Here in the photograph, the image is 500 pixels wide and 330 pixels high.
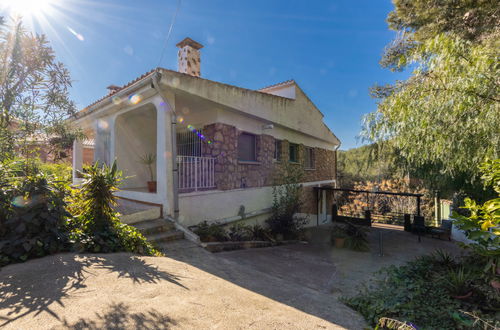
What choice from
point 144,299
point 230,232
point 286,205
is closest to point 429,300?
point 144,299

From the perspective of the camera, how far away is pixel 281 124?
9359mm

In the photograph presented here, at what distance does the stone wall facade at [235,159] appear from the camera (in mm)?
6910

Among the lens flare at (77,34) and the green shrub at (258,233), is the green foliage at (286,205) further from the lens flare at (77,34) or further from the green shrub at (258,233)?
the lens flare at (77,34)

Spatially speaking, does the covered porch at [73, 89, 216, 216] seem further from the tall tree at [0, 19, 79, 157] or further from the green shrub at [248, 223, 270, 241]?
the green shrub at [248, 223, 270, 241]

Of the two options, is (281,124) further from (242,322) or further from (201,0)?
(242,322)

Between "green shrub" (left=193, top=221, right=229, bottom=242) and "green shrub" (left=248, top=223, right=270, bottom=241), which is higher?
"green shrub" (left=193, top=221, right=229, bottom=242)

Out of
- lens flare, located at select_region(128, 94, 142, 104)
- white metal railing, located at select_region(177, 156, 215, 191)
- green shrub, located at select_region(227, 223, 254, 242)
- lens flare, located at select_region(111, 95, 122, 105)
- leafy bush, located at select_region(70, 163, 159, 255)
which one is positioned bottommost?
green shrub, located at select_region(227, 223, 254, 242)

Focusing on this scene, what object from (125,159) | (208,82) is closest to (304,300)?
(208,82)

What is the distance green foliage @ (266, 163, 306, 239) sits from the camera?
8.27m

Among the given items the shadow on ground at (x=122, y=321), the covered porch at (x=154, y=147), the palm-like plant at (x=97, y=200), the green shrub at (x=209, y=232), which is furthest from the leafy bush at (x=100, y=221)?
the shadow on ground at (x=122, y=321)

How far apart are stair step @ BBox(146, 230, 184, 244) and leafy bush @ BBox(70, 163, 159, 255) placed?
547 millimetres

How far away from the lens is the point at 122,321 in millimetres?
1989

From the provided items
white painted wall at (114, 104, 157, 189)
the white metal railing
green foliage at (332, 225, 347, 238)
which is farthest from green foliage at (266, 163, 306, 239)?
white painted wall at (114, 104, 157, 189)

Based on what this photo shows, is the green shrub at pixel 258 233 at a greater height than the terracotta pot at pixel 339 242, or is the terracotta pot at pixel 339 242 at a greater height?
the green shrub at pixel 258 233
